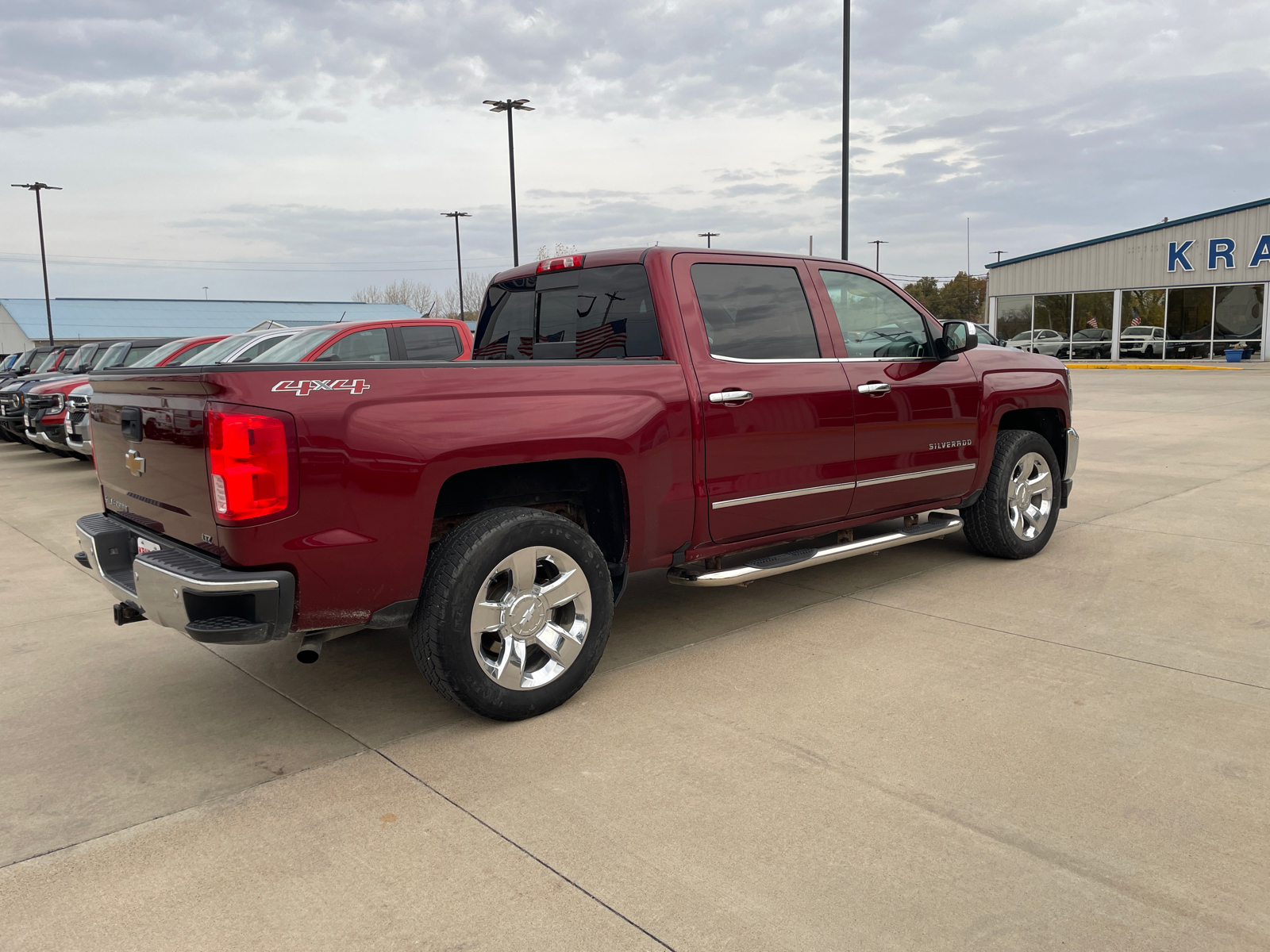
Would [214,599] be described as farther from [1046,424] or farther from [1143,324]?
[1143,324]

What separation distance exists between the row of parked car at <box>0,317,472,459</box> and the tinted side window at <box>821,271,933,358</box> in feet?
12.9

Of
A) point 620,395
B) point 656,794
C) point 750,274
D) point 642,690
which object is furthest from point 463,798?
point 750,274

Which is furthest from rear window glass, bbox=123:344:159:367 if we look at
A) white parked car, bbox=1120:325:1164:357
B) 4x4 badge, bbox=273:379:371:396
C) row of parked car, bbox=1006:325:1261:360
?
white parked car, bbox=1120:325:1164:357

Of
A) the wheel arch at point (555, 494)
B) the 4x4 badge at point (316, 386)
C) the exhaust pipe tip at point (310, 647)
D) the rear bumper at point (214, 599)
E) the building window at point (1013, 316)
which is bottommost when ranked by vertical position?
the exhaust pipe tip at point (310, 647)

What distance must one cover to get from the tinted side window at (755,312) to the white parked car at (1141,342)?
119 feet

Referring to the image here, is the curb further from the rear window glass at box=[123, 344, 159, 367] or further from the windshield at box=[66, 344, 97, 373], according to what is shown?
the windshield at box=[66, 344, 97, 373]

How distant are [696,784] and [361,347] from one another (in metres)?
7.68

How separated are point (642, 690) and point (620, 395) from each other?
4.17 feet

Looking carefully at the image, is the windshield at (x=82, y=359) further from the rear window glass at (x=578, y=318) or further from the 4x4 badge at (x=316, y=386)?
the 4x4 badge at (x=316, y=386)

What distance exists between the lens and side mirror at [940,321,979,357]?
17.8 ft

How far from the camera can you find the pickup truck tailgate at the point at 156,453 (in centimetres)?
333

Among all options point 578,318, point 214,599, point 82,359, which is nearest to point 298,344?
point 578,318

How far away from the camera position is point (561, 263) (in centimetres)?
496

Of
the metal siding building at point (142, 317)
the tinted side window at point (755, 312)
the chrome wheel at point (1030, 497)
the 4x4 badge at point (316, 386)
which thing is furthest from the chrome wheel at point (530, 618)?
the metal siding building at point (142, 317)
